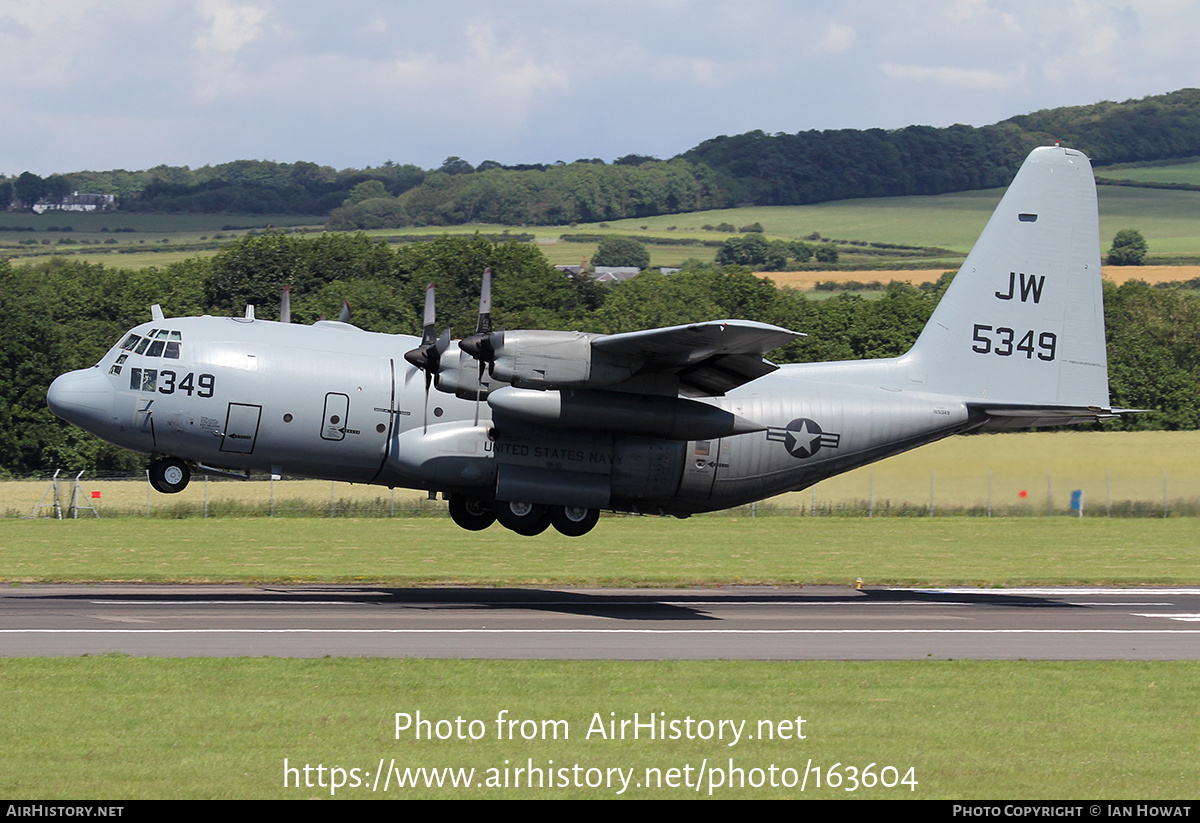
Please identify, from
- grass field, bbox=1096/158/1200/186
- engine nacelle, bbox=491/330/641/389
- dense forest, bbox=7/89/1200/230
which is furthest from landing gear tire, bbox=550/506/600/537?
grass field, bbox=1096/158/1200/186

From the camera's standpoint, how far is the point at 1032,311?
1097 inches

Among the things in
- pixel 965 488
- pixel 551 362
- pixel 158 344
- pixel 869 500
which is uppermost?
pixel 158 344

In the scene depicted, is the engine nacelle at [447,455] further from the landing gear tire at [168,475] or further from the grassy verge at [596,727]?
the grassy verge at [596,727]

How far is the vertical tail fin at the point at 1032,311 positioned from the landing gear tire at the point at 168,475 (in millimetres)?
15533

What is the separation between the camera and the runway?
18.9m

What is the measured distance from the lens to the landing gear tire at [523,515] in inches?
990

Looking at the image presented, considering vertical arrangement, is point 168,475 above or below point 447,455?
below

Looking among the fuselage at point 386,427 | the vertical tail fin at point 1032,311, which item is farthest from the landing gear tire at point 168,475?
the vertical tail fin at point 1032,311

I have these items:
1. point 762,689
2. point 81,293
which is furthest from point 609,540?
point 81,293

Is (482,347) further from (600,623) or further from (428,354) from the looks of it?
(600,623)

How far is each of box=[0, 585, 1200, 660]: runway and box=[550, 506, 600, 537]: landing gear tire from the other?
151 cm

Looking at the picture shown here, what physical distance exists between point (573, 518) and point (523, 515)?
3.37ft

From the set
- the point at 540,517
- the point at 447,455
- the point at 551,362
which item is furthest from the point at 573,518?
the point at 551,362

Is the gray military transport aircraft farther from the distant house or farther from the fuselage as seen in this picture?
the distant house
